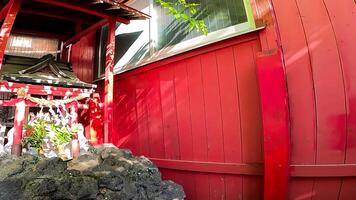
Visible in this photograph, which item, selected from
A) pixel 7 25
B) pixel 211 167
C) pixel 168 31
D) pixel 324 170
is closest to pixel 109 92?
pixel 168 31

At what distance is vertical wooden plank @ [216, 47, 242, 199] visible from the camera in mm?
3258

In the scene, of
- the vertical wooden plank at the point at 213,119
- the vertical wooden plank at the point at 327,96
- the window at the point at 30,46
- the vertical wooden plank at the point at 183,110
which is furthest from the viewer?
the window at the point at 30,46

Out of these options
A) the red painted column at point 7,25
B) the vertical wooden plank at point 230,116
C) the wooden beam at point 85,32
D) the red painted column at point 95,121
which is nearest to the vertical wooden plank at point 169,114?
the vertical wooden plank at point 230,116

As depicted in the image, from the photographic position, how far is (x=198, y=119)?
371cm

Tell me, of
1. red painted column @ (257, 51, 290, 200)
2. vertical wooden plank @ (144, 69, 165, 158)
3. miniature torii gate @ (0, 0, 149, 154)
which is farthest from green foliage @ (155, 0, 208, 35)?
red painted column @ (257, 51, 290, 200)

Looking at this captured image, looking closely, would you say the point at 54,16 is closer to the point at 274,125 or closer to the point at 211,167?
the point at 211,167

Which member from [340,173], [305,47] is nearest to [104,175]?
[340,173]

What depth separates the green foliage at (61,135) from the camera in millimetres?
3760

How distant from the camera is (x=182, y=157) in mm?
3861

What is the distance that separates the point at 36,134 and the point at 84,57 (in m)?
2.79

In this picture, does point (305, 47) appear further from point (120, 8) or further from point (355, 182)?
point (120, 8)

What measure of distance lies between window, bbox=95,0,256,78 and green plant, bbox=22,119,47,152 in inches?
71.7

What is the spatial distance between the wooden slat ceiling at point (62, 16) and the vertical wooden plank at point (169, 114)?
127cm

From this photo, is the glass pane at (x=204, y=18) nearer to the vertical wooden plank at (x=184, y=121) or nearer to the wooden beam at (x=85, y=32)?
the vertical wooden plank at (x=184, y=121)
